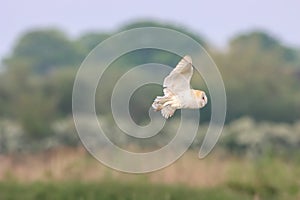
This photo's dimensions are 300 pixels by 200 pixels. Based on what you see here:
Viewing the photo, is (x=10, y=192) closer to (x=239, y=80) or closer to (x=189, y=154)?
(x=189, y=154)

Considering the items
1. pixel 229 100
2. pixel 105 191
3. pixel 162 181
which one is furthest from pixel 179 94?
pixel 229 100

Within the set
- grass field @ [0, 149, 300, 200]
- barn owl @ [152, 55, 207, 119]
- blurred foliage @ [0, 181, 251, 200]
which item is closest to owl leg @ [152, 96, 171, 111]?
barn owl @ [152, 55, 207, 119]

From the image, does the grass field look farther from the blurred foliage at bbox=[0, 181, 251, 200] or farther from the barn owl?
the barn owl

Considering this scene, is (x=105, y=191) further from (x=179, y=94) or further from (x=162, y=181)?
(x=179, y=94)

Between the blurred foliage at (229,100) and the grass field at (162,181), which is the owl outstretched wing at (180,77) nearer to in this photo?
the grass field at (162,181)

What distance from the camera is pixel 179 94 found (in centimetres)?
197

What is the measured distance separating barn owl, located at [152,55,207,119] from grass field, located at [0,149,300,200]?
6.31 m

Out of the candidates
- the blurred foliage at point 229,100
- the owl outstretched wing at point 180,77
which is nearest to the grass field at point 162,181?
the blurred foliage at point 229,100

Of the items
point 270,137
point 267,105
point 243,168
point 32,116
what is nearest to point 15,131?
point 32,116

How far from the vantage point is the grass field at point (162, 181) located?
9125mm

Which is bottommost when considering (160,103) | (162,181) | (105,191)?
(160,103)

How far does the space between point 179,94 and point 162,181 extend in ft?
27.8

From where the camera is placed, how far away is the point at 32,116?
71.5 ft

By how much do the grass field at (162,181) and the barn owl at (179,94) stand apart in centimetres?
631
